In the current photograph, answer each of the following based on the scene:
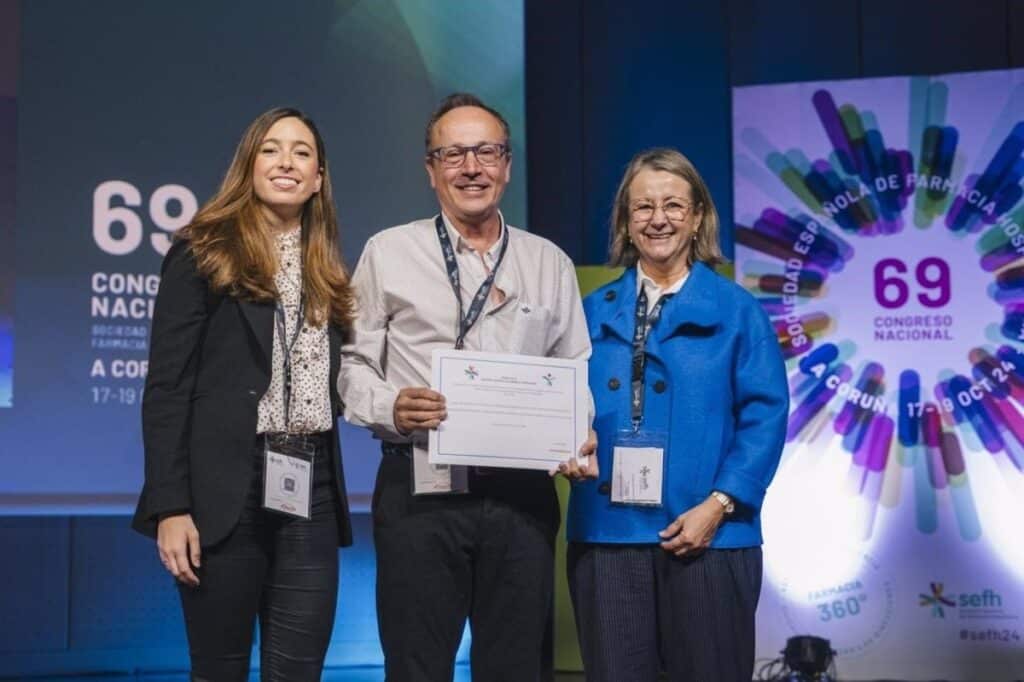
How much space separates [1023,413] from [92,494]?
354 cm

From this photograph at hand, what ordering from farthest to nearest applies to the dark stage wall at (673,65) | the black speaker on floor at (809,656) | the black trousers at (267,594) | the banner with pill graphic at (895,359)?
the dark stage wall at (673,65)
the banner with pill graphic at (895,359)
the black speaker on floor at (809,656)
the black trousers at (267,594)

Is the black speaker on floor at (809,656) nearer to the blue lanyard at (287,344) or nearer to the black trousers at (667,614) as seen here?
the black trousers at (667,614)

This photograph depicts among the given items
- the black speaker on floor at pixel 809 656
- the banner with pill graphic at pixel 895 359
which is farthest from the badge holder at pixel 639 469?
the banner with pill graphic at pixel 895 359

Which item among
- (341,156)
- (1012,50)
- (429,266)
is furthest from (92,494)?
(1012,50)

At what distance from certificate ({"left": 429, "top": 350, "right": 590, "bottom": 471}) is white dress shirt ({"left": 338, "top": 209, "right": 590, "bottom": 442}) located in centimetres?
10

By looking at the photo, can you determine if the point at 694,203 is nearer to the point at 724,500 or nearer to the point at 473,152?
the point at 473,152

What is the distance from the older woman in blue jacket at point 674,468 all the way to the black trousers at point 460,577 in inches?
7.6

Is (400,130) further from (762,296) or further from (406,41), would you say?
(762,296)

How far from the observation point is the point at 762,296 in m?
4.82

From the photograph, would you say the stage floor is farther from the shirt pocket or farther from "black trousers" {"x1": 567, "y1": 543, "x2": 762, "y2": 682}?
the shirt pocket

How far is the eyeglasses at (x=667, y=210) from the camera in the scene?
2480 mm

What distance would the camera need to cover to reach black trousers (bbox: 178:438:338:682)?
2.03 m

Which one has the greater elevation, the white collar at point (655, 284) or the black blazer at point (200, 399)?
the white collar at point (655, 284)

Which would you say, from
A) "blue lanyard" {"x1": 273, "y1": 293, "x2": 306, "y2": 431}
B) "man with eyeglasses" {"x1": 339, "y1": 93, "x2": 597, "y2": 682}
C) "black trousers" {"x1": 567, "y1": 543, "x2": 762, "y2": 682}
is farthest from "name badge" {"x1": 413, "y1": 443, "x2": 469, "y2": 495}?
"black trousers" {"x1": 567, "y1": 543, "x2": 762, "y2": 682}
